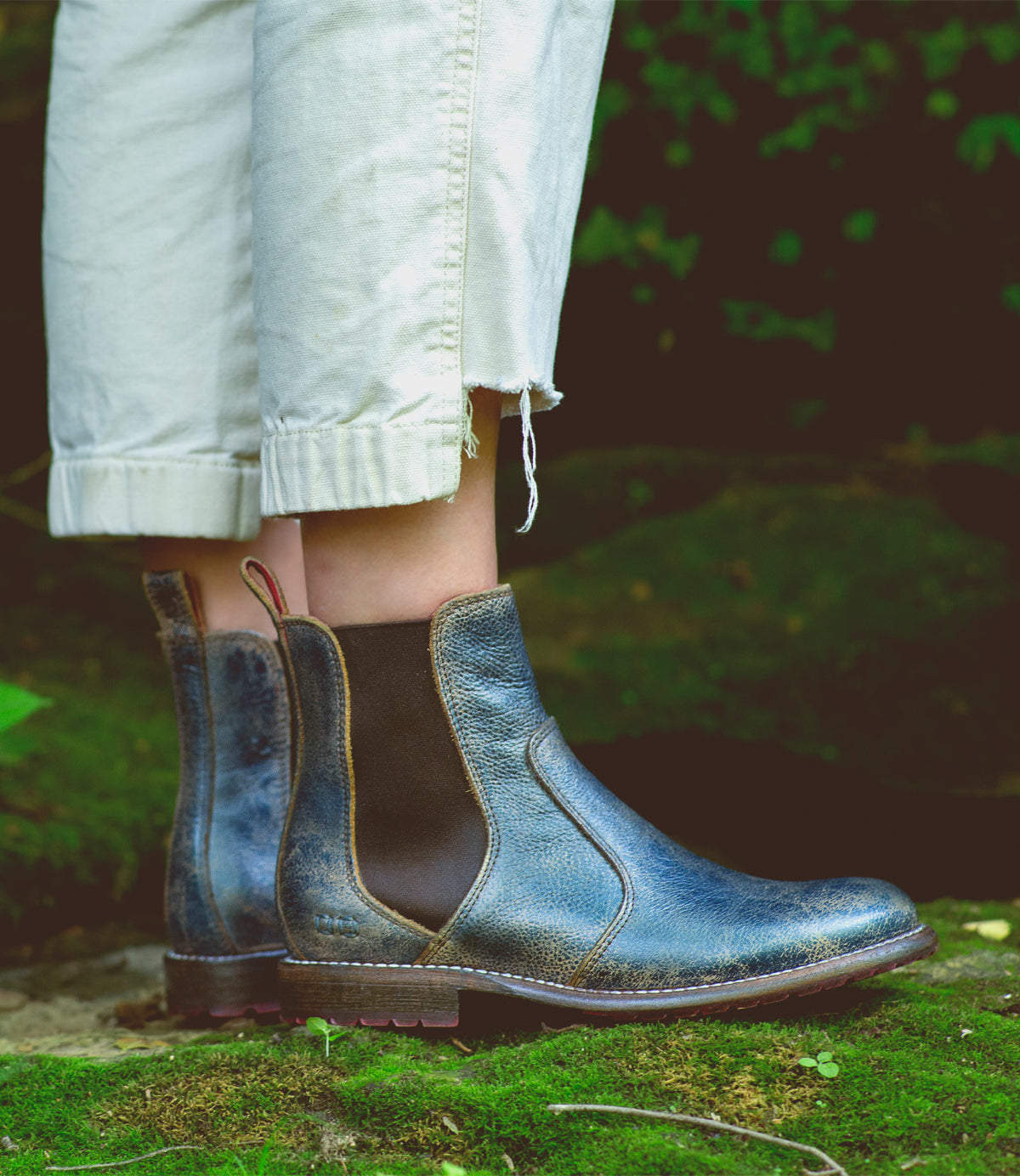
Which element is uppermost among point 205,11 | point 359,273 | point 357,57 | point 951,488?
point 205,11

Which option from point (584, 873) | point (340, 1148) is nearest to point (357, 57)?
point (584, 873)

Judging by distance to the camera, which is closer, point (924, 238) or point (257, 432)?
point (257, 432)

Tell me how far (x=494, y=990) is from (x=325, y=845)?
8.8 inches

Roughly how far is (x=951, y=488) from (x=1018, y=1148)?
2857mm

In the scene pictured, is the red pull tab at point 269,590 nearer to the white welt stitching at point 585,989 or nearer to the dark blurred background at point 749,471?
the white welt stitching at point 585,989

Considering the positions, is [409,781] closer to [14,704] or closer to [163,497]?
[163,497]

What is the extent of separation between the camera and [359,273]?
995 millimetres

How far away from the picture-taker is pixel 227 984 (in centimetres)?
131

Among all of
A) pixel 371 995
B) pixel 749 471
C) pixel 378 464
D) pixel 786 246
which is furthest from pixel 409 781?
pixel 749 471

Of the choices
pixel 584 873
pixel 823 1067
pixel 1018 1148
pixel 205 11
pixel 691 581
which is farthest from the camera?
pixel 691 581

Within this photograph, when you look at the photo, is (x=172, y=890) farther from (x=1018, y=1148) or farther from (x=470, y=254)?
(x=1018, y=1148)

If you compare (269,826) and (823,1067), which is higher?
(269,826)

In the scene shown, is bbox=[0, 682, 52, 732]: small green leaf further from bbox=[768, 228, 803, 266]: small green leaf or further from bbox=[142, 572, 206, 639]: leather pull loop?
bbox=[768, 228, 803, 266]: small green leaf

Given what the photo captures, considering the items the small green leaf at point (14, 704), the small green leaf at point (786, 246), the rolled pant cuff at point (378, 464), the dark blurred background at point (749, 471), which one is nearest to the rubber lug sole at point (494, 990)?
the rolled pant cuff at point (378, 464)
